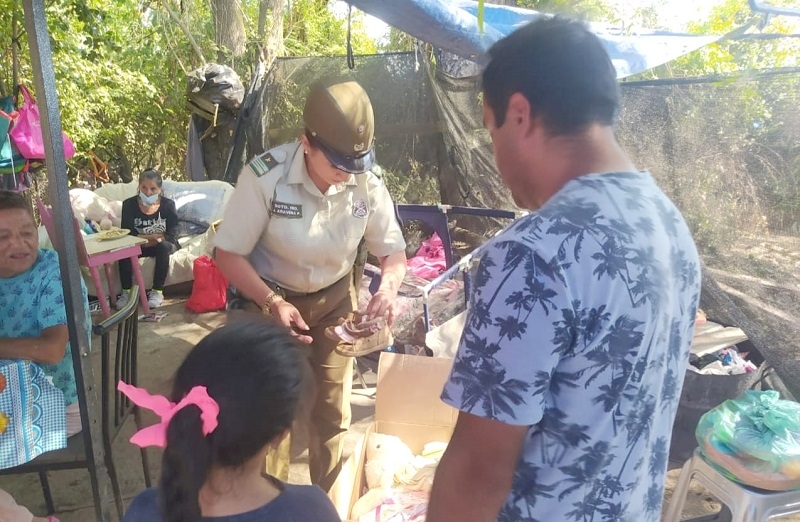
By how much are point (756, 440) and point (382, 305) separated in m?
1.54

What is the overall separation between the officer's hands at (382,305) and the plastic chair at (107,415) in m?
0.98

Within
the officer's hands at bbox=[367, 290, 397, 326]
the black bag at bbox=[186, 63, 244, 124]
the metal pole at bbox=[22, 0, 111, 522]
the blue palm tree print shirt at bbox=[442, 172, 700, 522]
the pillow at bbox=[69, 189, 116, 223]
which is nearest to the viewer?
the blue palm tree print shirt at bbox=[442, 172, 700, 522]

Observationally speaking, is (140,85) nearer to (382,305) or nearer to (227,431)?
(382,305)

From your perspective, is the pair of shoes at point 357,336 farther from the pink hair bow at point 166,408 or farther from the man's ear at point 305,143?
the pink hair bow at point 166,408

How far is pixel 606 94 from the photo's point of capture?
99cm

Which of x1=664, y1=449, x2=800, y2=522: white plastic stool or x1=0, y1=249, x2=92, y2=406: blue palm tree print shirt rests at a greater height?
x1=0, y1=249, x2=92, y2=406: blue palm tree print shirt

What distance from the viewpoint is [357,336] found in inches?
89.4

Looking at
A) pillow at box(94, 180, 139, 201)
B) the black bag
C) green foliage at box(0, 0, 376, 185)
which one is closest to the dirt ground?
pillow at box(94, 180, 139, 201)

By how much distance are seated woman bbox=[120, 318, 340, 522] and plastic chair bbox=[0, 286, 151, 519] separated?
1.00 m

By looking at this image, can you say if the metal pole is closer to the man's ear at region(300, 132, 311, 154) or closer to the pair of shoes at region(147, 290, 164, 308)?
the man's ear at region(300, 132, 311, 154)

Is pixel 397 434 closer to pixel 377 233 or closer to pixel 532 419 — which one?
pixel 377 233

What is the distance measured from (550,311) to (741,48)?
458 cm

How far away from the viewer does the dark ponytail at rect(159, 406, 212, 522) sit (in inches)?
43.9

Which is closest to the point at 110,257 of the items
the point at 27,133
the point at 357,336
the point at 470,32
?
the point at 27,133
